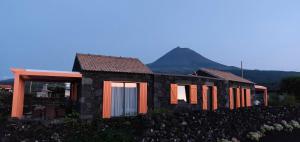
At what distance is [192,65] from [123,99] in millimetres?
62505

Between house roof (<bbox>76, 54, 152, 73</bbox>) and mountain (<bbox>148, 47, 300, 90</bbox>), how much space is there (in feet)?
134

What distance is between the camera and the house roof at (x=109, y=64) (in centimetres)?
1582

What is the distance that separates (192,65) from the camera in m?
77.8

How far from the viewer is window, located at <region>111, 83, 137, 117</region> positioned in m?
16.3

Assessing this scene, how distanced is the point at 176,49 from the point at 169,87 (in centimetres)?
8616

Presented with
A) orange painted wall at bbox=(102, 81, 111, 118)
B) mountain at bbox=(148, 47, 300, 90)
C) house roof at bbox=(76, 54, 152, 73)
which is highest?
mountain at bbox=(148, 47, 300, 90)

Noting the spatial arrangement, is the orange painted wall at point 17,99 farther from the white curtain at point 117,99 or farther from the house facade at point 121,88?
the white curtain at point 117,99

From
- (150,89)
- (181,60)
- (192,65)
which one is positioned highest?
(181,60)

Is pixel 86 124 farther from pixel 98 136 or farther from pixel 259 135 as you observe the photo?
pixel 259 135

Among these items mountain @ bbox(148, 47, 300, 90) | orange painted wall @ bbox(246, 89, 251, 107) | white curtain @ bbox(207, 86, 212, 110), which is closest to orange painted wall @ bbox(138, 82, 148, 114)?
white curtain @ bbox(207, 86, 212, 110)

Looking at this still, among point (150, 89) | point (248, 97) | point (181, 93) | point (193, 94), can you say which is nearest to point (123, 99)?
point (150, 89)

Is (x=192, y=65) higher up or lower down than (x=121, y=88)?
higher up

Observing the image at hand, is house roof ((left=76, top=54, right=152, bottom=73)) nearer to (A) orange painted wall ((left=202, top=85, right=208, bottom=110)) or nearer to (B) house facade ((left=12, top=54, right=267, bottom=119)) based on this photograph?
(B) house facade ((left=12, top=54, right=267, bottom=119))

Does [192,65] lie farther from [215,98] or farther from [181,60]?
[215,98]
